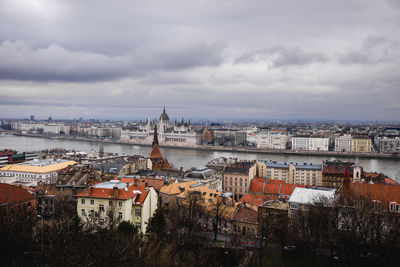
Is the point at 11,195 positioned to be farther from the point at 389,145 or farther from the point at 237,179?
the point at 389,145

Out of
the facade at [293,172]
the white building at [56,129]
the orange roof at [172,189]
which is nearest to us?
the orange roof at [172,189]

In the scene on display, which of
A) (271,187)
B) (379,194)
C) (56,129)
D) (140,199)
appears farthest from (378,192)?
(56,129)

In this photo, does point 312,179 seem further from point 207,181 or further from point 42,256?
point 42,256

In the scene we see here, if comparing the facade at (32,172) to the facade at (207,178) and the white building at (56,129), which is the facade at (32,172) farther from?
the white building at (56,129)

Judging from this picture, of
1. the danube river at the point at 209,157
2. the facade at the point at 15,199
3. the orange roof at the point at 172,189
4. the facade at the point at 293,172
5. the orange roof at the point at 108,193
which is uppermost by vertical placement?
the orange roof at the point at 108,193

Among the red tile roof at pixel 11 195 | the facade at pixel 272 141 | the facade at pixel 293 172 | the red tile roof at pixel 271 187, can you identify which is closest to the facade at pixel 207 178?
the red tile roof at pixel 271 187

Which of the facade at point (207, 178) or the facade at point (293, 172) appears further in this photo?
the facade at point (293, 172)

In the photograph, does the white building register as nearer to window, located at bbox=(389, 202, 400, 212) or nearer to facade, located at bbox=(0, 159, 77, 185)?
facade, located at bbox=(0, 159, 77, 185)
